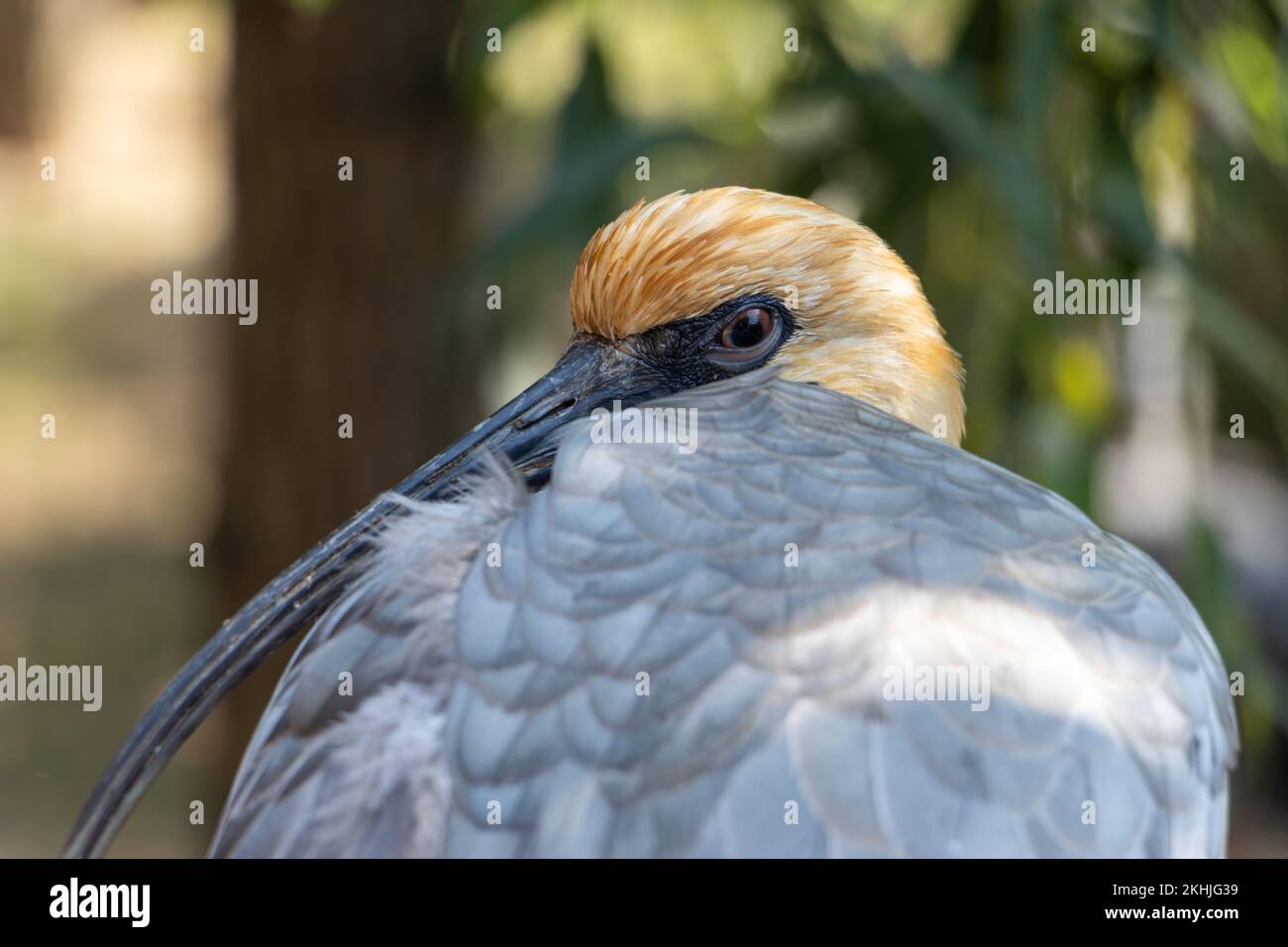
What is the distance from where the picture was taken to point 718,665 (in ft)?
4.90

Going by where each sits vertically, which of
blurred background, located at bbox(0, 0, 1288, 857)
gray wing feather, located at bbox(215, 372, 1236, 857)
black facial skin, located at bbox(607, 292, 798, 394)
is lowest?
gray wing feather, located at bbox(215, 372, 1236, 857)

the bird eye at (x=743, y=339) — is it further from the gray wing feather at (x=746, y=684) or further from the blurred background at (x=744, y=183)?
the blurred background at (x=744, y=183)

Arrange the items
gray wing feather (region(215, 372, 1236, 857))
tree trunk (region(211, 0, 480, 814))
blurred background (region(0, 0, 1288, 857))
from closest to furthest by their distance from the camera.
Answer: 1. gray wing feather (region(215, 372, 1236, 857))
2. blurred background (region(0, 0, 1288, 857))
3. tree trunk (region(211, 0, 480, 814))

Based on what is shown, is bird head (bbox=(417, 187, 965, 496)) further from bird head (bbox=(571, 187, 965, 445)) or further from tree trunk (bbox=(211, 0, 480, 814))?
tree trunk (bbox=(211, 0, 480, 814))

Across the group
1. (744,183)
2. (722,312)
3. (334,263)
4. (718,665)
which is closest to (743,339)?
(722,312)

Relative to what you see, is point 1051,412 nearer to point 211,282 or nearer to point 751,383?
point 751,383

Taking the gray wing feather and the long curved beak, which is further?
the long curved beak

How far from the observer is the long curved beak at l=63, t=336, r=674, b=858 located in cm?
187

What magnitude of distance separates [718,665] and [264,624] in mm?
746

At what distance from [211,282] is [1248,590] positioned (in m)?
4.92

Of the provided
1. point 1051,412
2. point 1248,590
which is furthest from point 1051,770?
point 1248,590

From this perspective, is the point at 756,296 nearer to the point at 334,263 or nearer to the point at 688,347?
the point at 688,347

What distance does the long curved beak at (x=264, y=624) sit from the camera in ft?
6.12

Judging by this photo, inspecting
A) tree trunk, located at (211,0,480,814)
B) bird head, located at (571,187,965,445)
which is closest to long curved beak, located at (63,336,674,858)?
bird head, located at (571,187,965,445)
